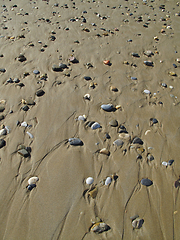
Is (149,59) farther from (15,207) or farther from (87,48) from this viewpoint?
(15,207)

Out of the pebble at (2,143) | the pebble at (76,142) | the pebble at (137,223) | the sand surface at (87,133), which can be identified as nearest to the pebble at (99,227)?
the sand surface at (87,133)

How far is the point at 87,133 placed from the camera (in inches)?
103

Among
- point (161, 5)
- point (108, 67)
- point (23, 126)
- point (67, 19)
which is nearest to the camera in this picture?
point (23, 126)

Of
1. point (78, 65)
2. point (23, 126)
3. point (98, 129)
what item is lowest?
point (98, 129)

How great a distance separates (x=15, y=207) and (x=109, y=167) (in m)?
1.21

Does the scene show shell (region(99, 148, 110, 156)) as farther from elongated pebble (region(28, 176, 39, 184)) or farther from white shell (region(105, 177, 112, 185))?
elongated pebble (region(28, 176, 39, 184))

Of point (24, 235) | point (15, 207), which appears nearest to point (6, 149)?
point (15, 207)

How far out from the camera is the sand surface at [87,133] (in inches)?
72.4

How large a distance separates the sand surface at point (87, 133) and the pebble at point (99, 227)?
0.05m

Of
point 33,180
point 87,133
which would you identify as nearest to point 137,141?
point 87,133

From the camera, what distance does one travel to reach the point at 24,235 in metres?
1.72

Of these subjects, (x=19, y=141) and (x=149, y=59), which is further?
(x=149, y=59)

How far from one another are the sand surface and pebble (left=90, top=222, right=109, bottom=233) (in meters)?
0.05

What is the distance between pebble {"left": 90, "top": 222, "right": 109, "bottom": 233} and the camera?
5.70ft
